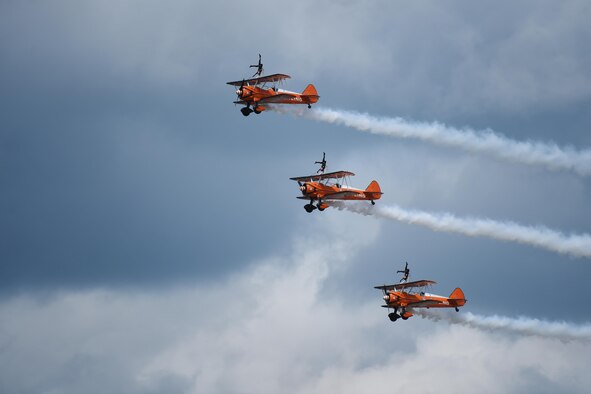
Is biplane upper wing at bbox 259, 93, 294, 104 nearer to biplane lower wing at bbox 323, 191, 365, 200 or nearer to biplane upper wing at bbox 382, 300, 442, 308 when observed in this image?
biplane lower wing at bbox 323, 191, 365, 200

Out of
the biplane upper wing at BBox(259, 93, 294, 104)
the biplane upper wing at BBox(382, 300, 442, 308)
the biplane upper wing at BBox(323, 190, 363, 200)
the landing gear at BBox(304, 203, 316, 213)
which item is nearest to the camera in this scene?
the landing gear at BBox(304, 203, 316, 213)

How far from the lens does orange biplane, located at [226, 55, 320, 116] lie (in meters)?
128

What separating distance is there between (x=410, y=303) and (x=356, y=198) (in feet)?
34.6

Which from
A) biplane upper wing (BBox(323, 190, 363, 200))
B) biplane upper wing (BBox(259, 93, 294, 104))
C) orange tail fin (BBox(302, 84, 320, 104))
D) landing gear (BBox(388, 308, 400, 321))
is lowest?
landing gear (BBox(388, 308, 400, 321))

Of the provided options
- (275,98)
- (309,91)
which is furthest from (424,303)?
(275,98)

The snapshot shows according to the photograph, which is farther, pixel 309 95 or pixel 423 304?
pixel 423 304

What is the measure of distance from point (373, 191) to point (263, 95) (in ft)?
41.6

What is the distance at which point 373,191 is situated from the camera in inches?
5128

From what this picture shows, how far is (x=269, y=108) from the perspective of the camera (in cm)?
12975

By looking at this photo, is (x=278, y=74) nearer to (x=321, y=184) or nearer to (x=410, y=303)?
(x=321, y=184)

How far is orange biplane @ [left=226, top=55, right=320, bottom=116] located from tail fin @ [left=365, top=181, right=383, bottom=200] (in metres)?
8.75

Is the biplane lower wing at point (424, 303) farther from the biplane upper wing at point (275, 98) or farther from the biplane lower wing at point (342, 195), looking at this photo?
the biplane upper wing at point (275, 98)

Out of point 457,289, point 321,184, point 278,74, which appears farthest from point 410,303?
point 278,74

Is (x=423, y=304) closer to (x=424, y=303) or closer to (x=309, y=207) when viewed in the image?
(x=424, y=303)
